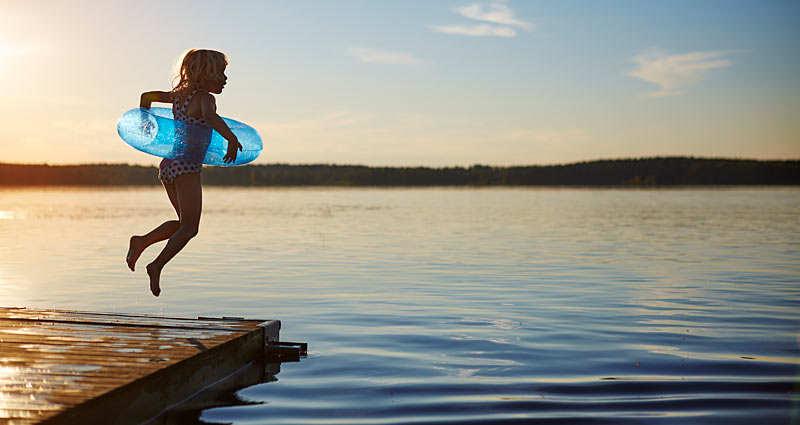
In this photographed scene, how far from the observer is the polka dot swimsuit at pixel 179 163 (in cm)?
764

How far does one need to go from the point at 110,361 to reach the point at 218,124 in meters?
2.44

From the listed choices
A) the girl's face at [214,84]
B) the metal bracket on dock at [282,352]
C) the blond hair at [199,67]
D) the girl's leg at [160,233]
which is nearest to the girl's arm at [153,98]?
the blond hair at [199,67]

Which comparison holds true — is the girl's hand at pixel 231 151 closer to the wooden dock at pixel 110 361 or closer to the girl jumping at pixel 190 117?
the girl jumping at pixel 190 117

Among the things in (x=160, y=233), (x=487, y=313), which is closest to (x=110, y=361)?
(x=160, y=233)

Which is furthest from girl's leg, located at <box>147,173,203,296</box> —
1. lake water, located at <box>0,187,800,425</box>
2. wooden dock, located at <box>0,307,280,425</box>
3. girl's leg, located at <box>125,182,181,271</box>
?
lake water, located at <box>0,187,800,425</box>

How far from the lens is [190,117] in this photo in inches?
302

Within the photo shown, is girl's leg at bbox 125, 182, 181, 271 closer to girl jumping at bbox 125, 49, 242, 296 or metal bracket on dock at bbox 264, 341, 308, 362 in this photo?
girl jumping at bbox 125, 49, 242, 296

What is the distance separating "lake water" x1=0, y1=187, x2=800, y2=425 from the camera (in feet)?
22.1

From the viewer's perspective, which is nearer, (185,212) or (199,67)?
(199,67)

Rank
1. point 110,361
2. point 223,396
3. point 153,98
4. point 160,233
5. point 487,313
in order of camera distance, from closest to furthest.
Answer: point 110,361 < point 223,396 < point 153,98 < point 160,233 < point 487,313

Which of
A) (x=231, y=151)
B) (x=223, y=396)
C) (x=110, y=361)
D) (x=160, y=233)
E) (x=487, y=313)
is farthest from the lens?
(x=487, y=313)

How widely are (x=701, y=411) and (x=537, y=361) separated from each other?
216 centimetres

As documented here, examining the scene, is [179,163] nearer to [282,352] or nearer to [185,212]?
[185,212]

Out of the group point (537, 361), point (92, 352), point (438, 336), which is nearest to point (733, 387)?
point (537, 361)
